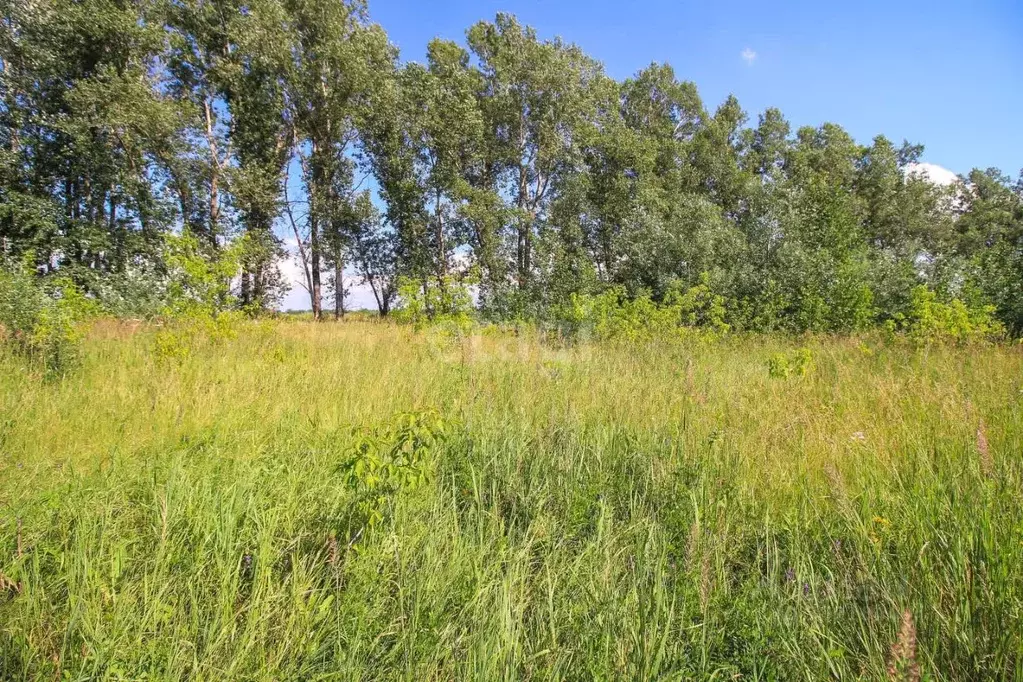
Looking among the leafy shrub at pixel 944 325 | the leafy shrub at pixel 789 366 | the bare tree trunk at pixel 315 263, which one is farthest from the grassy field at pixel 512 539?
the bare tree trunk at pixel 315 263

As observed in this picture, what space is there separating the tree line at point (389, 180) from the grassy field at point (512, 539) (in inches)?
266

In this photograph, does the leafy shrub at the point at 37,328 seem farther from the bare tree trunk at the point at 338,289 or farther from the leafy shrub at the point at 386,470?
the bare tree trunk at the point at 338,289

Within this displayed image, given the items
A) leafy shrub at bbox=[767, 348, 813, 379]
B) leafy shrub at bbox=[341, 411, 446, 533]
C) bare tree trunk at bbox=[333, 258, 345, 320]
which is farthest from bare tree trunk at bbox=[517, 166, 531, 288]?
leafy shrub at bbox=[341, 411, 446, 533]

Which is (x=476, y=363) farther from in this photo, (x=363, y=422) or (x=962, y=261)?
(x=962, y=261)

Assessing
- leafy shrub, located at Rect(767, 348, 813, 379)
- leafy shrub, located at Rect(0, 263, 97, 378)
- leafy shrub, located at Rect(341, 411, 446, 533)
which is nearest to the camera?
leafy shrub, located at Rect(341, 411, 446, 533)

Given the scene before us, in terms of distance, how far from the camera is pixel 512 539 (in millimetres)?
2406

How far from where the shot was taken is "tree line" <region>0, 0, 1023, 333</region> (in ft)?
52.7

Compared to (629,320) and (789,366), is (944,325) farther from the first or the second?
(629,320)

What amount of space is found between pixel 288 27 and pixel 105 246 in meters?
11.2

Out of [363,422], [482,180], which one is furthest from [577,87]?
[363,422]

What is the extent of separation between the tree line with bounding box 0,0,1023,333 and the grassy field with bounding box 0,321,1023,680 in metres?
6.76

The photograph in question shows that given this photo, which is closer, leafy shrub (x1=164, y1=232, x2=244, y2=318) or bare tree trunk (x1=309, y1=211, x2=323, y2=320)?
leafy shrub (x1=164, y1=232, x2=244, y2=318)

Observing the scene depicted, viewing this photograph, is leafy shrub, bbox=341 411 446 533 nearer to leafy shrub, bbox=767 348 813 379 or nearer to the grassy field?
the grassy field

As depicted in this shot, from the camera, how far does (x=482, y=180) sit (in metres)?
25.3
